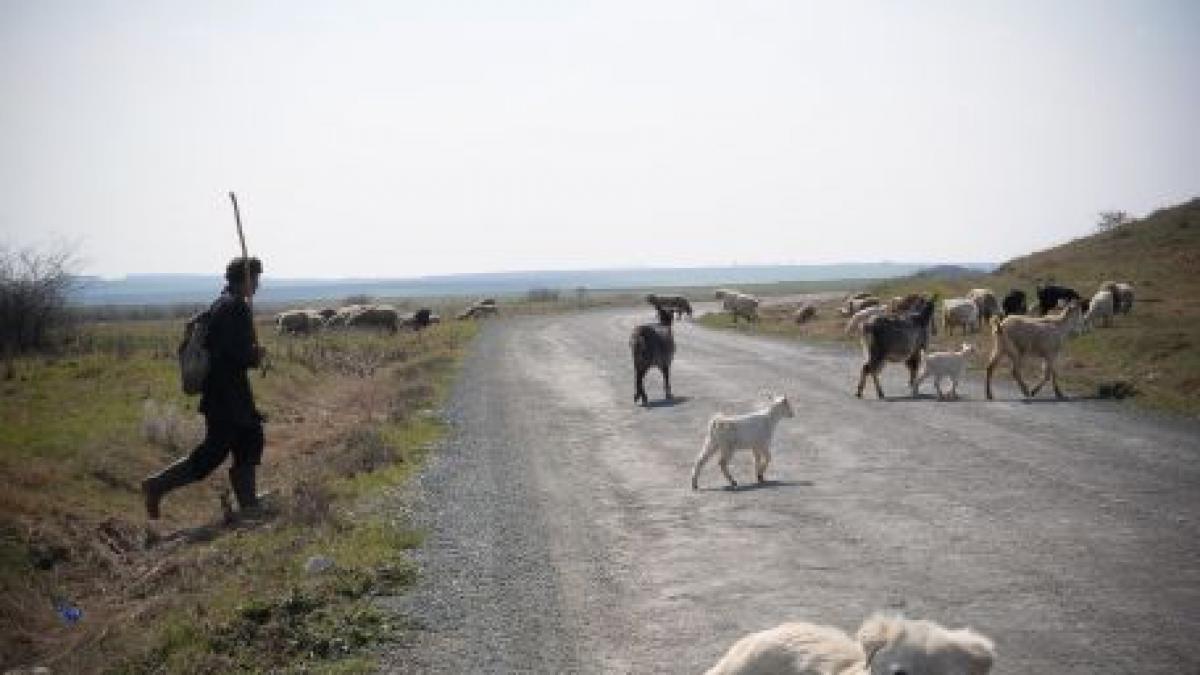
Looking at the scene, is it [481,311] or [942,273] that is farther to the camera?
[942,273]

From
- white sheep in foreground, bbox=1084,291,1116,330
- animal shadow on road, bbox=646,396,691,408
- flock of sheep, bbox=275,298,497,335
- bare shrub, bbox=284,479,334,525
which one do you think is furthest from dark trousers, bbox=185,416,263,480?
flock of sheep, bbox=275,298,497,335

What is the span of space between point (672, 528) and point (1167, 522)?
15.2 feet

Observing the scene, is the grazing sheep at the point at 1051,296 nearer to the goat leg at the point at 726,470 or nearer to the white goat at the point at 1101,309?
the white goat at the point at 1101,309

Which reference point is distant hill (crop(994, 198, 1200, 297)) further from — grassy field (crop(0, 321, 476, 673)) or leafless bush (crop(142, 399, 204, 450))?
leafless bush (crop(142, 399, 204, 450))

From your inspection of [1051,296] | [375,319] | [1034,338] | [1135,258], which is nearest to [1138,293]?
[1051,296]

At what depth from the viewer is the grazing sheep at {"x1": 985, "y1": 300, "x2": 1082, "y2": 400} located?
20516 millimetres

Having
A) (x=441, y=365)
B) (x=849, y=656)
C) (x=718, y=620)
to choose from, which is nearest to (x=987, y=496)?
(x=718, y=620)

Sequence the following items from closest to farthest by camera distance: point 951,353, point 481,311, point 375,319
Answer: point 951,353, point 375,319, point 481,311

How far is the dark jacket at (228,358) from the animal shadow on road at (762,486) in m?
5.67

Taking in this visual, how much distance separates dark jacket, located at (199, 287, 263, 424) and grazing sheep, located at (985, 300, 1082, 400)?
1321 centimetres

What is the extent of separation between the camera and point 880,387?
21.8m

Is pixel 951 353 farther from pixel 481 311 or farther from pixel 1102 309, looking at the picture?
pixel 481 311

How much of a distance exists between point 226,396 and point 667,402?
10404 mm

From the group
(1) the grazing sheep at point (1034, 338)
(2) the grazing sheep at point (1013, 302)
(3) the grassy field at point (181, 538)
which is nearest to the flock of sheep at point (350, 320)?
(3) the grassy field at point (181, 538)
